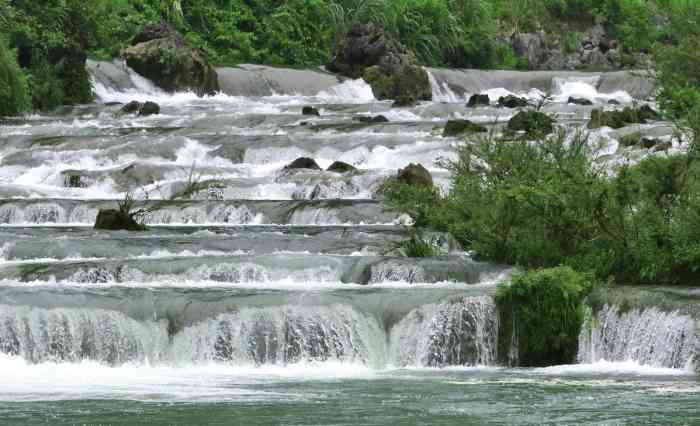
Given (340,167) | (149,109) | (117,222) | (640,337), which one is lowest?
(640,337)

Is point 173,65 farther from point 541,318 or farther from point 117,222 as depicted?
point 541,318

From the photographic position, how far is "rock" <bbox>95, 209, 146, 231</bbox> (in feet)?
89.2

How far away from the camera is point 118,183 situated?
110 feet

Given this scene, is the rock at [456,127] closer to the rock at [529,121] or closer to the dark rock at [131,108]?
the rock at [529,121]

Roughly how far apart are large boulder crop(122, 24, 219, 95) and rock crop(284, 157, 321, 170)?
18461 millimetres

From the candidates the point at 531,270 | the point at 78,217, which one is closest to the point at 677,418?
the point at 531,270

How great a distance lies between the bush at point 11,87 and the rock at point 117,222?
1576 cm

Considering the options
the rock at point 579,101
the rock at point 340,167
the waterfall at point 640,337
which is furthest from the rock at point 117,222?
the rock at point 579,101

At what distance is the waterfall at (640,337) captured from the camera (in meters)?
17.9

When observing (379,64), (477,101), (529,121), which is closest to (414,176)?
(529,121)

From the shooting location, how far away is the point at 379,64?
56219 mm

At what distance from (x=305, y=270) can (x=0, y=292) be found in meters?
4.57

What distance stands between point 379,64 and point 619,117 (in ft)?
63.8

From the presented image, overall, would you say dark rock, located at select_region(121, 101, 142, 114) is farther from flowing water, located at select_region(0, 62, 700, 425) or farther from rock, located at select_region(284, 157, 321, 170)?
rock, located at select_region(284, 157, 321, 170)
